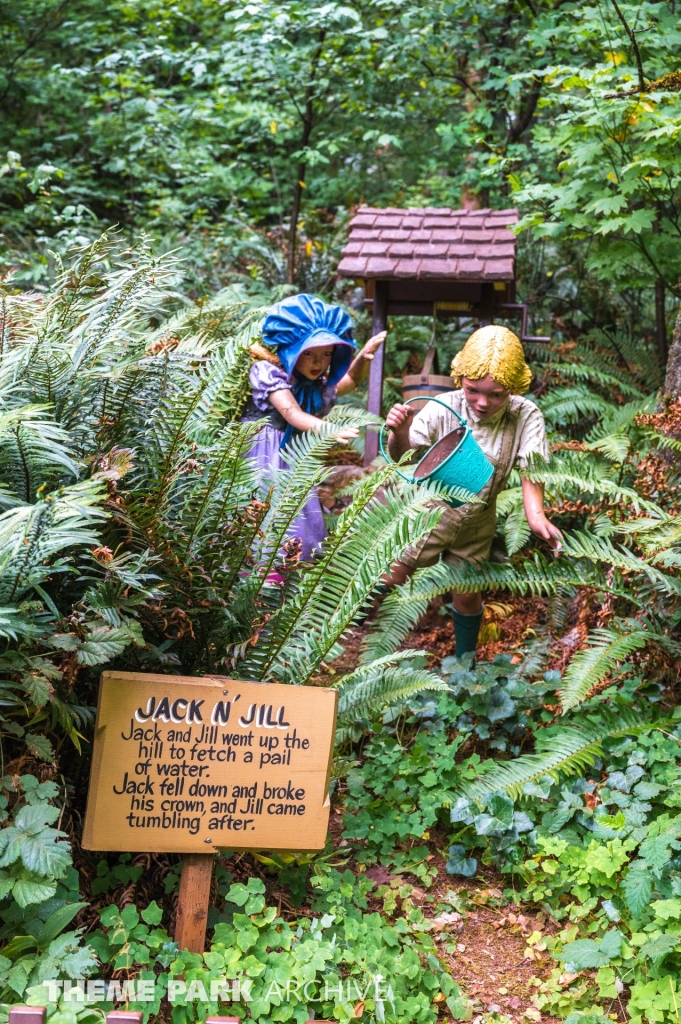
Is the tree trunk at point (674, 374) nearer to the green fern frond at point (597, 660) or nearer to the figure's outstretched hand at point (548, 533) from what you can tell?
the figure's outstretched hand at point (548, 533)

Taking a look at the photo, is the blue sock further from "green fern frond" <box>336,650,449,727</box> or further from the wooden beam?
the wooden beam

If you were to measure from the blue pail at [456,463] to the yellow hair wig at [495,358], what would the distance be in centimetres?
26

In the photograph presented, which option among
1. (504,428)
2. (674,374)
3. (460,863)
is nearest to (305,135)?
(674,374)

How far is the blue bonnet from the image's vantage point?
3791 mm

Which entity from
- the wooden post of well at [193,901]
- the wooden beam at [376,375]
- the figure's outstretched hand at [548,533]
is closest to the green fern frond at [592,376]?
the wooden beam at [376,375]

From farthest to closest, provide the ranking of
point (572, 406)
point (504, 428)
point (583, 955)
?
point (572, 406) → point (504, 428) → point (583, 955)

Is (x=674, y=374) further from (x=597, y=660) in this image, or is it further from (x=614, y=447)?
(x=597, y=660)

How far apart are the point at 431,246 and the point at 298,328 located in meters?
1.35

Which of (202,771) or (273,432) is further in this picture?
(273,432)

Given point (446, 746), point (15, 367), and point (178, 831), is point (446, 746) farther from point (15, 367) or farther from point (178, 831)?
point (15, 367)

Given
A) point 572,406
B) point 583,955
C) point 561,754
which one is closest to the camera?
point 583,955

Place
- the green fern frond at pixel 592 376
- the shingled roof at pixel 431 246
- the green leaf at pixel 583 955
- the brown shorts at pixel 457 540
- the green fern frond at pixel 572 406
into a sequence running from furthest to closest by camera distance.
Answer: the green fern frond at pixel 592 376 → the green fern frond at pixel 572 406 → the shingled roof at pixel 431 246 → the brown shorts at pixel 457 540 → the green leaf at pixel 583 955

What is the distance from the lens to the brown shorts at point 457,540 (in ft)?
11.7

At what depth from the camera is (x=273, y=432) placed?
12.5 feet
